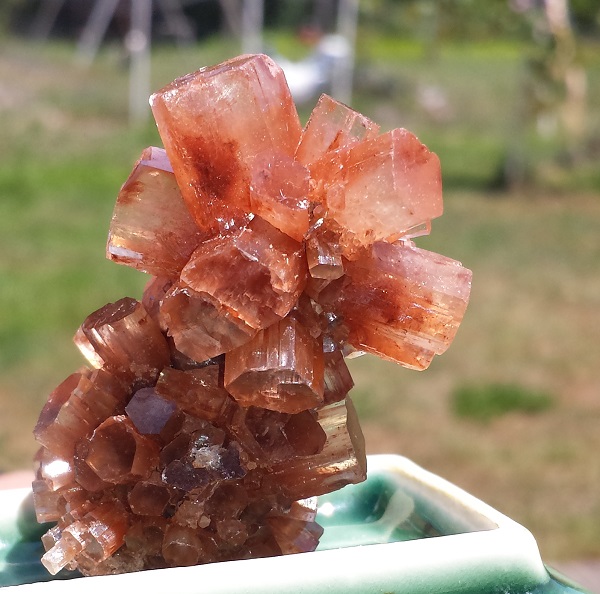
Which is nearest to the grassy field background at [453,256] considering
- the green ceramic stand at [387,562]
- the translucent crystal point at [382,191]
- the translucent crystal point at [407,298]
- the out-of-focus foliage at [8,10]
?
the out-of-focus foliage at [8,10]

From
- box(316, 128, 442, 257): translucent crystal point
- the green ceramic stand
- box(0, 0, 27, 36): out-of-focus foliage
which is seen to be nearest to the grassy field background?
box(0, 0, 27, 36): out-of-focus foliage

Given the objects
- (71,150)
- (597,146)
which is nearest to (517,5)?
(597,146)

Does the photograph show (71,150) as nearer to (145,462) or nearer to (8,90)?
(8,90)

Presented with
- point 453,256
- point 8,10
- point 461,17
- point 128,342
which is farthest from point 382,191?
point 8,10

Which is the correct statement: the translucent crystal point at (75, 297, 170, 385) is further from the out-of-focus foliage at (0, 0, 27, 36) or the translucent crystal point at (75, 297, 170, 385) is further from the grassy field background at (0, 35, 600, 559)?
the out-of-focus foliage at (0, 0, 27, 36)

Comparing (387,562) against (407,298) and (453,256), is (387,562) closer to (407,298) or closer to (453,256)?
(407,298)
